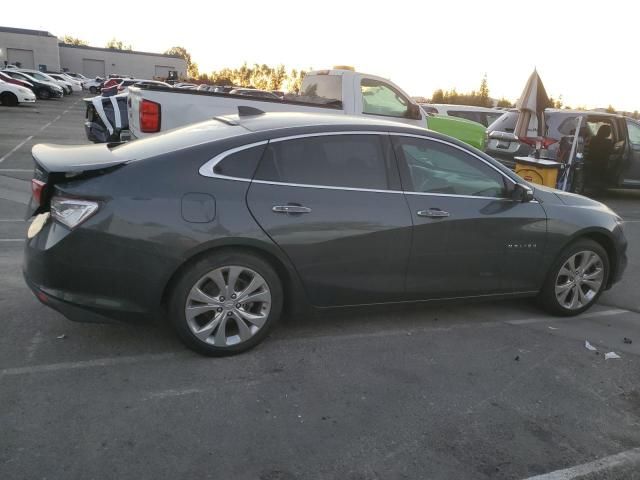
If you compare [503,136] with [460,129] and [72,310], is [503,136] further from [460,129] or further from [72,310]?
[72,310]

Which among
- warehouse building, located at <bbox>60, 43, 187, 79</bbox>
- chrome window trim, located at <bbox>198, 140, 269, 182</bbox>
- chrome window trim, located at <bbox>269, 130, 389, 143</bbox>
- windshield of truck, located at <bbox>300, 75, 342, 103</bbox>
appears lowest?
chrome window trim, located at <bbox>198, 140, 269, 182</bbox>

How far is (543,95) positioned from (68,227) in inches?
382

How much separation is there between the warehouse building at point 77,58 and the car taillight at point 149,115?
7576 centimetres

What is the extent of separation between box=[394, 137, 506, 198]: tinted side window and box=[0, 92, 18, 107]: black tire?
2983 centimetres

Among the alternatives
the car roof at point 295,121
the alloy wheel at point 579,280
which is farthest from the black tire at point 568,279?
the car roof at point 295,121

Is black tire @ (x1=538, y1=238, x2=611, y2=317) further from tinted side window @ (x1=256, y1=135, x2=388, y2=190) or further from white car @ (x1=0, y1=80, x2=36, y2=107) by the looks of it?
white car @ (x1=0, y1=80, x2=36, y2=107)

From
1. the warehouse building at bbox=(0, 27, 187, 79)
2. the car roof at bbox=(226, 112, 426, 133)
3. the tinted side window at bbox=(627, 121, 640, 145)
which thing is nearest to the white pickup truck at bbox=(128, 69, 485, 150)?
the car roof at bbox=(226, 112, 426, 133)

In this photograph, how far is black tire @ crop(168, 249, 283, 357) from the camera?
3596 millimetres

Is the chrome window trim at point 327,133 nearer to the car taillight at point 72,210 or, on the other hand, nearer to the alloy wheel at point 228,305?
the alloy wheel at point 228,305

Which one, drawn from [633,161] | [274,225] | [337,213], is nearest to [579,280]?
[337,213]

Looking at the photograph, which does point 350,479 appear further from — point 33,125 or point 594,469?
point 33,125

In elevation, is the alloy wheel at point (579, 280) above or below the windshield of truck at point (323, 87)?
below

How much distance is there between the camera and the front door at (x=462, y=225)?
13.9ft

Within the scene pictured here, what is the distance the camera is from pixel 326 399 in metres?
3.43
